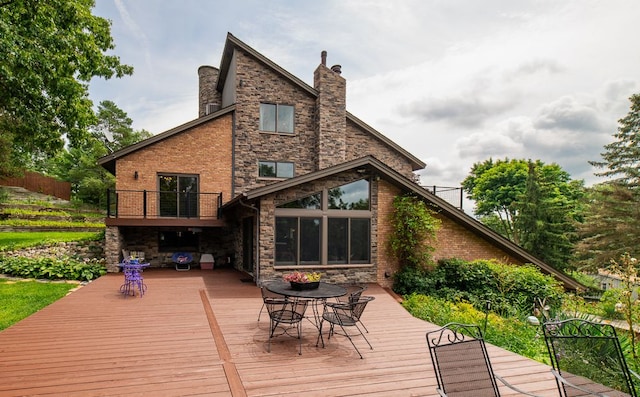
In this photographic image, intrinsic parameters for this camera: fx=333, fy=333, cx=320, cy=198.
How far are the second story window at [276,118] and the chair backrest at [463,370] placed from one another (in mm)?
12820

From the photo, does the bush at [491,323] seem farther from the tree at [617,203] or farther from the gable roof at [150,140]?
the tree at [617,203]

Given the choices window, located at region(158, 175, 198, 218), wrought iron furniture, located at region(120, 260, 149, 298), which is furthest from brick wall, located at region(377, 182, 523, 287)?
window, located at region(158, 175, 198, 218)

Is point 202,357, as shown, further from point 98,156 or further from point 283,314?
point 98,156

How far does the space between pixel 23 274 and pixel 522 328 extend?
14.3 m

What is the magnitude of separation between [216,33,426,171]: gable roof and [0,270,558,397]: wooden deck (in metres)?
10.4

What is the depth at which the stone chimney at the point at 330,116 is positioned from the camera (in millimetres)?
14859

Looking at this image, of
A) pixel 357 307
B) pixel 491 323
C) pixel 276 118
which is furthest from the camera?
pixel 276 118

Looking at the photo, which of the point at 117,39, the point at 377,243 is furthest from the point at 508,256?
the point at 117,39

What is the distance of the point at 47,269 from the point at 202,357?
9083 mm

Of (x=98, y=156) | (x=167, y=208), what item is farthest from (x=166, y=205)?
(x=98, y=156)

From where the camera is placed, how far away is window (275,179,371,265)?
10.4m

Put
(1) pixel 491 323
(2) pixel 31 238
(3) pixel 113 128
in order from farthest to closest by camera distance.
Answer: (3) pixel 113 128
(2) pixel 31 238
(1) pixel 491 323

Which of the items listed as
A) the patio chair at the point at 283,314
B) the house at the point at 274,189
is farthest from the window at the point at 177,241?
the patio chair at the point at 283,314

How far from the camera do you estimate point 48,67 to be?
9836mm
